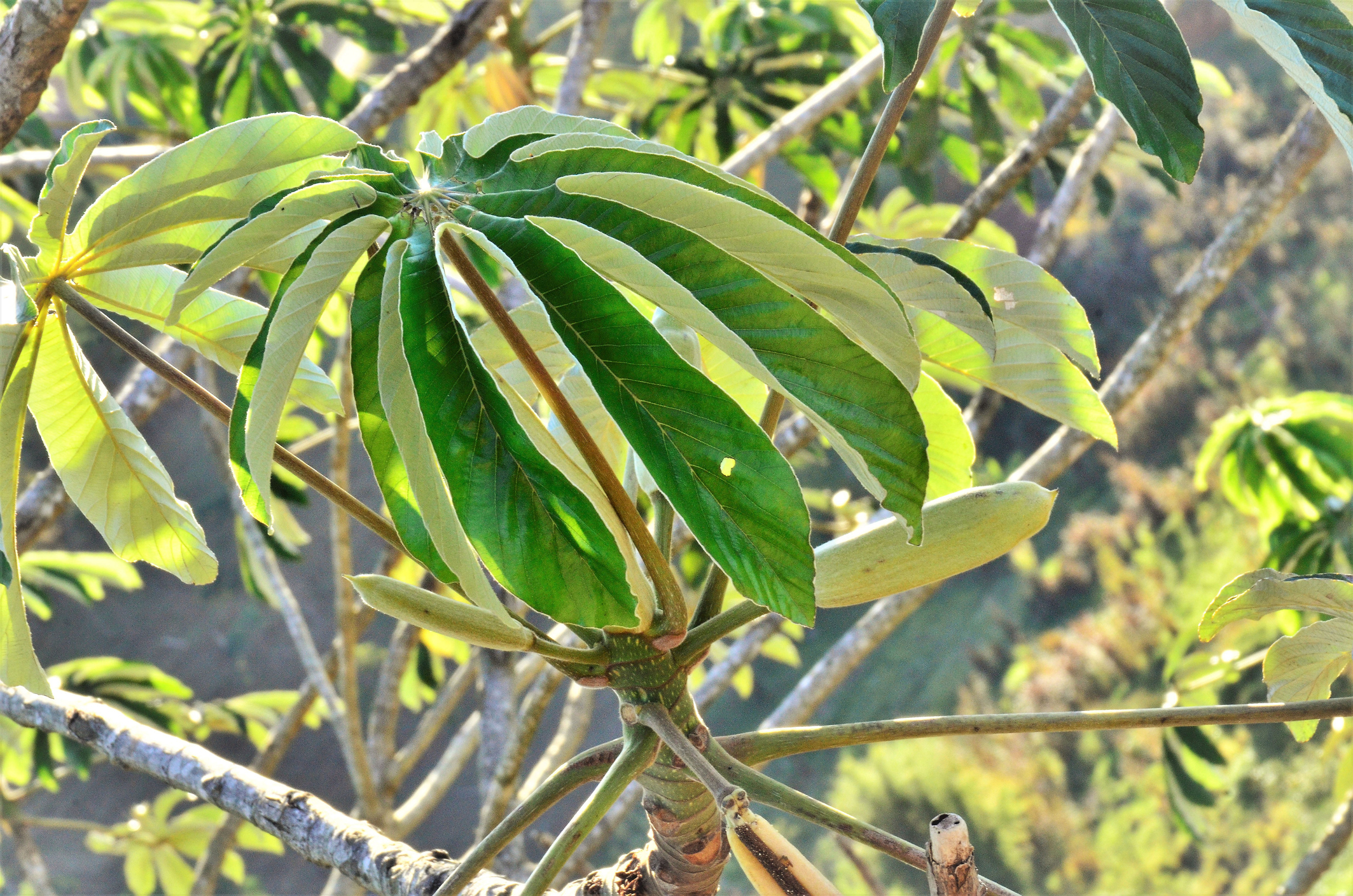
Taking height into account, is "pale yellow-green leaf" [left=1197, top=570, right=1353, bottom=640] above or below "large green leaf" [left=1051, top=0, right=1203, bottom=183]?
below

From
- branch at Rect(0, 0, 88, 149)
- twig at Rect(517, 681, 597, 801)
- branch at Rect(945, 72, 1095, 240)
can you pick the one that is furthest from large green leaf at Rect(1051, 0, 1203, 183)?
twig at Rect(517, 681, 597, 801)

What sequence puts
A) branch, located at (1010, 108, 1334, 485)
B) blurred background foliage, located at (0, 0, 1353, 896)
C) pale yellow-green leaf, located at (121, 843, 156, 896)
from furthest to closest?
pale yellow-green leaf, located at (121, 843, 156, 896)
blurred background foliage, located at (0, 0, 1353, 896)
branch, located at (1010, 108, 1334, 485)

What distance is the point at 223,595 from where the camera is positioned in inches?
211

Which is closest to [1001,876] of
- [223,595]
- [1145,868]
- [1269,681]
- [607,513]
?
[1145,868]

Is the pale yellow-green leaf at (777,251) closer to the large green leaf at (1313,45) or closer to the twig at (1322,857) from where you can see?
the large green leaf at (1313,45)

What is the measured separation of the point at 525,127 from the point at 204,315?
164mm

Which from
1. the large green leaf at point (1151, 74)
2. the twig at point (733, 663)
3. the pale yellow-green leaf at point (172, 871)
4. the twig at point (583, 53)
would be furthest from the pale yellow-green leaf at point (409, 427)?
the pale yellow-green leaf at point (172, 871)

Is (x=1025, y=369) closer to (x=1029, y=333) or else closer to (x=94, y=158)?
(x=1029, y=333)

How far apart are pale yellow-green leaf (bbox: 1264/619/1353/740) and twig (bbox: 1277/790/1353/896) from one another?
0.56 meters

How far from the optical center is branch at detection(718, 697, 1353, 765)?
322 mm

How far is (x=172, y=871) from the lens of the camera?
138cm

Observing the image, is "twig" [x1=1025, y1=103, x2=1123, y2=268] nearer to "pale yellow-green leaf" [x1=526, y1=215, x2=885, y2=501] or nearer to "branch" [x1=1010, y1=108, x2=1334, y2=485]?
"branch" [x1=1010, y1=108, x2=1334, y2=485]

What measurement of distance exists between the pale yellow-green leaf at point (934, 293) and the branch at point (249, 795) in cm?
27

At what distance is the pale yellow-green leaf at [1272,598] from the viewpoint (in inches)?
14.9
